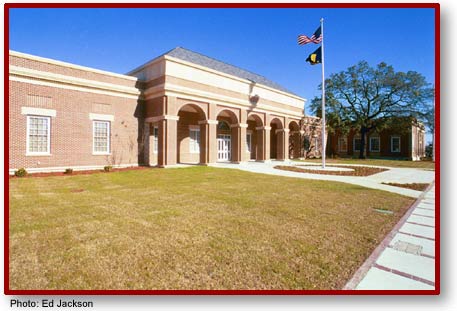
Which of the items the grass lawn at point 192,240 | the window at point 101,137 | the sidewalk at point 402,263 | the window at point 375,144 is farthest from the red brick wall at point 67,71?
the window at point 375,144

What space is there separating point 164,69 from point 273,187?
11.4 metres

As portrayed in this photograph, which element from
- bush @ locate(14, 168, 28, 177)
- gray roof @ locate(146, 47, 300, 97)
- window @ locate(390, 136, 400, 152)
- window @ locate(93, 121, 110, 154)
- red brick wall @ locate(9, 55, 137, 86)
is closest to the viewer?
bush @ locate(14, 168, 28, 177)

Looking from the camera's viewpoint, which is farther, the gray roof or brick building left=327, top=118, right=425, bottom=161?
brick building left=327, top=118, right=425, bottom=161

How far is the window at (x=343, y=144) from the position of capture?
129ft

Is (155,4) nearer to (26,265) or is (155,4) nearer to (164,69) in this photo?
(26,265)

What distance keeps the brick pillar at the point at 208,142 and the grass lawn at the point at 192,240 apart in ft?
37.9

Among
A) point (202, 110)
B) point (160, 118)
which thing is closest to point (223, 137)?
point (202, 110)

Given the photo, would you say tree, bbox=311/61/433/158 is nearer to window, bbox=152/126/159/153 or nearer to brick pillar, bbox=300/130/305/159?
brick pillar, bbox=300/130/305/159

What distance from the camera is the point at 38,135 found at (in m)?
13.5

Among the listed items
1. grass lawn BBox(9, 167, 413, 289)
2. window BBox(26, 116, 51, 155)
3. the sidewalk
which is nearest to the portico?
window BBox(26, 116, 51, 155)

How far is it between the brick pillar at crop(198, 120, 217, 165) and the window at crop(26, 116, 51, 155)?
9.55m

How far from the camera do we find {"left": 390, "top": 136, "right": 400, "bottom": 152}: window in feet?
115

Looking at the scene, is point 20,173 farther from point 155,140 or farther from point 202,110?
point 202,110

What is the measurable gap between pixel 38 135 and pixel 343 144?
38.4m
